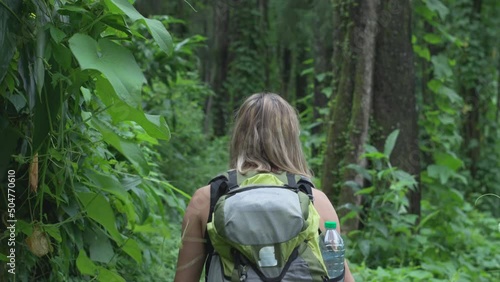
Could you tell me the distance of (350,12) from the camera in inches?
316

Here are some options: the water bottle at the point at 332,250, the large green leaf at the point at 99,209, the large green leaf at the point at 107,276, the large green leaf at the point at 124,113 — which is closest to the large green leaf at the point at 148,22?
the large green leaf at the point at 124,113

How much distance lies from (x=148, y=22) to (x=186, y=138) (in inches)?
393

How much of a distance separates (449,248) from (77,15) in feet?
18.1

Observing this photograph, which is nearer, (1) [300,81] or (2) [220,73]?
(2) [220,73]

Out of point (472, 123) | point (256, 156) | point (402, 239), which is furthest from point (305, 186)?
point (472, 123)

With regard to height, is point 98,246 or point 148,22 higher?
point 148,22

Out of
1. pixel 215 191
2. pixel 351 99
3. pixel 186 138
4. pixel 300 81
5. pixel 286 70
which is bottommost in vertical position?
pixel 300 81

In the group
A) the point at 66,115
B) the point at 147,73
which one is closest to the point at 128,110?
the point at 66,115

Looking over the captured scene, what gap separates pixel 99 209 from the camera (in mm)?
3188

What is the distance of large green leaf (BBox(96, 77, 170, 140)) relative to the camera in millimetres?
2838

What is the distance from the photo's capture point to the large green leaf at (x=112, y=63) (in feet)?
8.30

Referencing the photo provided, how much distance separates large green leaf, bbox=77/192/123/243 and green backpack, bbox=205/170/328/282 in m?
0.46

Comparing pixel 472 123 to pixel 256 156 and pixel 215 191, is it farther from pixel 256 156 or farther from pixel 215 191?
pixel 215 191

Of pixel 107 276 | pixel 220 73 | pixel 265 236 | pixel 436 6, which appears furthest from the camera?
pixel 220 73
